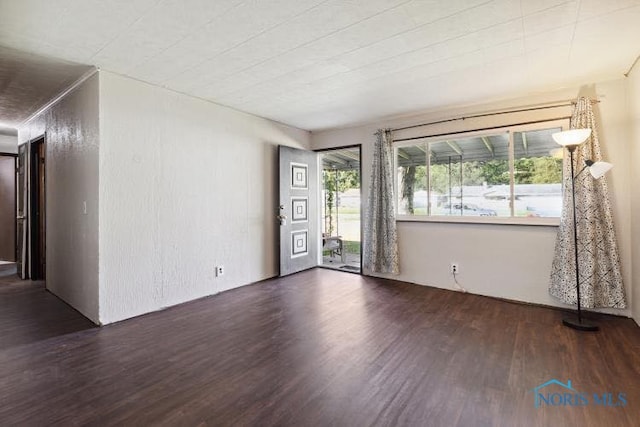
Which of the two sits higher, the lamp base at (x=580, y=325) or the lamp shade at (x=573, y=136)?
the lamp shade at (x=573, y=136)

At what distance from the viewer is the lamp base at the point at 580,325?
108 inches

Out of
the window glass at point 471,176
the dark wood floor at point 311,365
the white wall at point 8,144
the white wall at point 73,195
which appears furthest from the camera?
the white wall at point 8,144

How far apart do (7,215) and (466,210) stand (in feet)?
27.9

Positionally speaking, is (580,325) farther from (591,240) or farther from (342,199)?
(342,199)

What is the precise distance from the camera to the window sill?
135 inches

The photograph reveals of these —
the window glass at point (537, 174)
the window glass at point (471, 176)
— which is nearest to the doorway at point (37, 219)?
the window glass at point (471, 176)

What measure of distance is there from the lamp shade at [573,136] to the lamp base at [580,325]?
168cm

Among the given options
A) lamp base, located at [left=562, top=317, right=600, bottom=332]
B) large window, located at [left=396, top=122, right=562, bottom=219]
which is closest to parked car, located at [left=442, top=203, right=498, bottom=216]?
large window, located at [left=396, top=122, right=562, bottom=219]

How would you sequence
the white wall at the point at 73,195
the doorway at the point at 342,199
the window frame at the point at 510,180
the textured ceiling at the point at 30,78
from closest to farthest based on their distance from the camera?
the textured ceiling at the point at 30,78 → the white wall at the point at 73,195 → the window frame at the point at 510,180 → the doorway at the point at 342,199

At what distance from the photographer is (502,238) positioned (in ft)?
12.1

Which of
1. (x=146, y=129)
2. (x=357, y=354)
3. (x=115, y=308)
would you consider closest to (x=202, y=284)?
(x=115, y=308)

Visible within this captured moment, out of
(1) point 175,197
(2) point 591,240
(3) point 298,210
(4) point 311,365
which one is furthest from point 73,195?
(2) point 591,240

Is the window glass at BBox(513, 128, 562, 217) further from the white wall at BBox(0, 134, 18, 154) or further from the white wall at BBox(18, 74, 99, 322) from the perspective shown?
the white wall at BBox(0, 134, 18, 154)

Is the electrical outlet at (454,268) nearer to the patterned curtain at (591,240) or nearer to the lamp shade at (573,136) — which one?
the patterned curtain at (591,240)
